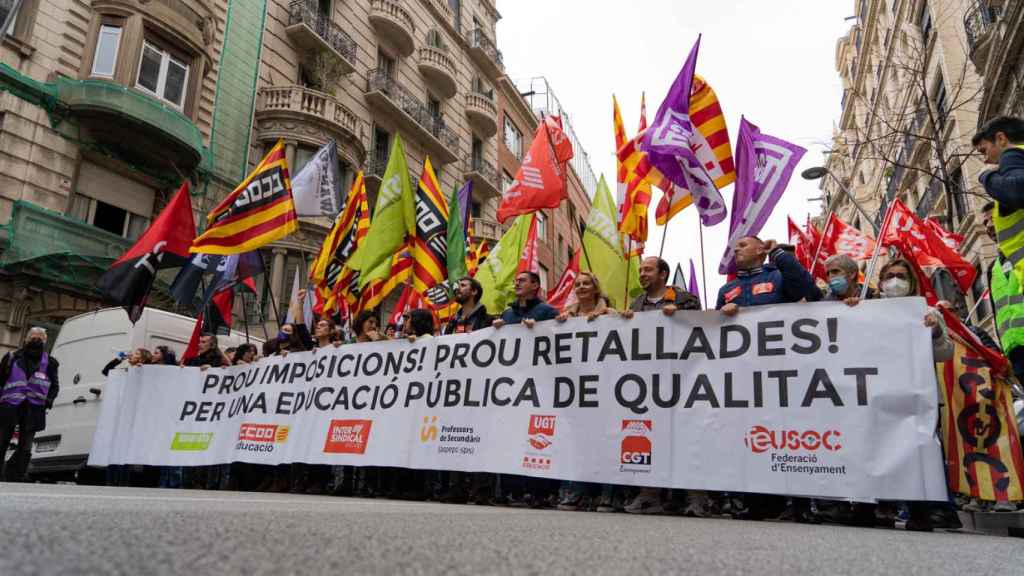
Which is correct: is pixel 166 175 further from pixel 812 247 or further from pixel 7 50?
pixel 812 247

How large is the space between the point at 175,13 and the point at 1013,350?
17.7 metres

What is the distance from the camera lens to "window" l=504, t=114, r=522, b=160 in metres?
32.0

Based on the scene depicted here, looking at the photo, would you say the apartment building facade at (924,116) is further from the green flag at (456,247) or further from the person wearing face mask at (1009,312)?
the green flag at (456,247)

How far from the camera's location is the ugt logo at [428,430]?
5281 mm

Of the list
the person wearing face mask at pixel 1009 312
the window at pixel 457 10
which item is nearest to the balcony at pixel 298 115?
the window at pixel 457 10

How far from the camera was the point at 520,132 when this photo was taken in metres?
33.8

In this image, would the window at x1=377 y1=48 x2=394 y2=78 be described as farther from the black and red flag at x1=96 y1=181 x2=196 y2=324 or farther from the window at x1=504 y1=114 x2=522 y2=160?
the black and red flag at x1=96 y1=181 x2=196 y2=324

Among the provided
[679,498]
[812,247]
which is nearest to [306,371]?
[679,498]

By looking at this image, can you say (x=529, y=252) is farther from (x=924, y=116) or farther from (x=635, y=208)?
(x=924, y=116)

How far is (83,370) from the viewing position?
28.2ft

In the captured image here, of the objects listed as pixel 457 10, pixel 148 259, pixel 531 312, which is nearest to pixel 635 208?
pixel 531 312

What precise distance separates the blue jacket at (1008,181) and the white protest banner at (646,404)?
800mm

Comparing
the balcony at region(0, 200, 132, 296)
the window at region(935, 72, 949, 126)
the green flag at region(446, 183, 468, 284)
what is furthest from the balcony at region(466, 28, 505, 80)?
the green flag at region(446, 183, 468, 284)

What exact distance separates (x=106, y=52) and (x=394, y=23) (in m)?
A: 10.3
